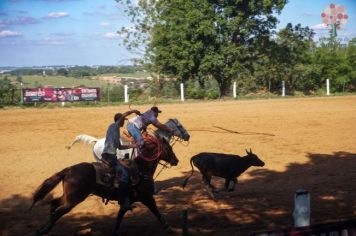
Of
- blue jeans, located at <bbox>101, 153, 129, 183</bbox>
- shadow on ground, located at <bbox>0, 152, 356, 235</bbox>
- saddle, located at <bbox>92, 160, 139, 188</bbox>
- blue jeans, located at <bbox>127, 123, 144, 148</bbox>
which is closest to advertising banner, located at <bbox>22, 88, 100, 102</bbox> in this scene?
shadow on ground, located at <bbox>0, 152, 356, 235</bbox>

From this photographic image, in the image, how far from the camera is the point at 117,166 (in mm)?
8742

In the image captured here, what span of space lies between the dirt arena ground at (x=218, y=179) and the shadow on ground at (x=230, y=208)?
0.02 m

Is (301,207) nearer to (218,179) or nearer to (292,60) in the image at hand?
(218,179)

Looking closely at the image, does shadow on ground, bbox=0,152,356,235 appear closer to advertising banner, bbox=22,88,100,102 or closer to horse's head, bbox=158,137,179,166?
horse's head, bbox=158,137,179,166

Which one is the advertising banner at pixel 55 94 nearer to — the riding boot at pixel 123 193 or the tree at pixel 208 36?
the tree at pixel 208 36

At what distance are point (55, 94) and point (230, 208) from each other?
27355 millimetres

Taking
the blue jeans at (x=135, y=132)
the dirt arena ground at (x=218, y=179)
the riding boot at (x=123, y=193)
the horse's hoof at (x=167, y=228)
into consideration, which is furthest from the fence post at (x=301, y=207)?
the blue jeans at (x=135, y=132)

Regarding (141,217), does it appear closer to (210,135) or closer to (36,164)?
(36,164)

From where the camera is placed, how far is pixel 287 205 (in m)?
9.95

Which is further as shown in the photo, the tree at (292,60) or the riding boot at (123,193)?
the tree at (292,60)

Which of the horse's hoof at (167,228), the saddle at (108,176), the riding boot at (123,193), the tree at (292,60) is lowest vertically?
the horse's hoof at (167,228)

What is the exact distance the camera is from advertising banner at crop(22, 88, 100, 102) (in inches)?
1378

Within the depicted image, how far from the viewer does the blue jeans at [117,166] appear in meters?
8.66

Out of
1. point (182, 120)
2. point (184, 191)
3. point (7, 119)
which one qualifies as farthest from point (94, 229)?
point (7, 119)
